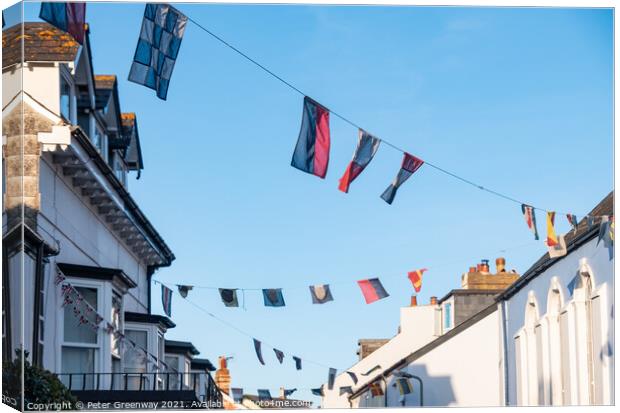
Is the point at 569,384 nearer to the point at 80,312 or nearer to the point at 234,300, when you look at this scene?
the point at 234,300

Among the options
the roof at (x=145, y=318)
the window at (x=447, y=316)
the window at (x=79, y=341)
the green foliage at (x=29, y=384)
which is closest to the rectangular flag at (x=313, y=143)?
the green foliage at (x=29, y=384)

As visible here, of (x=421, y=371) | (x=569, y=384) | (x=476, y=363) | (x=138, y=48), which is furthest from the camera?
(x=421, y=371)

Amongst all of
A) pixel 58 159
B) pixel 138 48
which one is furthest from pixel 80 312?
pixel 138 48

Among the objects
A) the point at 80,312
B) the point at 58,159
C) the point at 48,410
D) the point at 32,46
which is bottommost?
the point at 48,410

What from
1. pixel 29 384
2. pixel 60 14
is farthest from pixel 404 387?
pixel 60 14

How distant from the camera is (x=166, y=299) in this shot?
25.0m

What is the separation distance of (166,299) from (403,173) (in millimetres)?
7645

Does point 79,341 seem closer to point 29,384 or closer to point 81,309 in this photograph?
point 81,309

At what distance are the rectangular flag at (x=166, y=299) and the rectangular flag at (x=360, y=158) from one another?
23.7 feet

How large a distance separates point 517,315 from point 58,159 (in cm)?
1172

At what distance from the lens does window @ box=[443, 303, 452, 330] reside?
3936 cm

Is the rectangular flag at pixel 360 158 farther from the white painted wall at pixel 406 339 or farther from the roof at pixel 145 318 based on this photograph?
the white painted wall at pixel 406 339

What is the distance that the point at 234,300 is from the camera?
24.0 meters

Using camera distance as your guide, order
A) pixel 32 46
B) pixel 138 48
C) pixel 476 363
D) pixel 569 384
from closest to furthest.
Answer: pixel 138 48 → pixel 32 46 → pixel 569 384 → pixel 476 363
